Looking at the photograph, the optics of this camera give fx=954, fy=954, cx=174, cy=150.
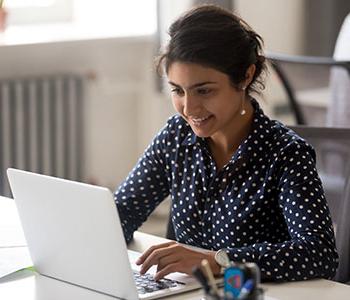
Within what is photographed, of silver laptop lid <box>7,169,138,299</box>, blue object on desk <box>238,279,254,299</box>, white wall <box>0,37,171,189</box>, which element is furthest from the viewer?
white wall <box>0,37,171,189</box>

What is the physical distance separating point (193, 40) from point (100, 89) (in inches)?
86.9

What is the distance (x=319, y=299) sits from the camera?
171cm

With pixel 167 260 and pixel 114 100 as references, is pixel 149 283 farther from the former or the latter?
pixel 114 100

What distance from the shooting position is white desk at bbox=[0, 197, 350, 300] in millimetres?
1724

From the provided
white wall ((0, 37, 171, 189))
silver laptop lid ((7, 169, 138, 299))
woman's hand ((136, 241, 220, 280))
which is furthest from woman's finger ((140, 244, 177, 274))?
white wall ((0, 37, 171, 189))

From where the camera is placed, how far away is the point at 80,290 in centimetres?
175

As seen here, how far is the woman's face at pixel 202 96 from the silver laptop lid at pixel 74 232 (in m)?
0.39

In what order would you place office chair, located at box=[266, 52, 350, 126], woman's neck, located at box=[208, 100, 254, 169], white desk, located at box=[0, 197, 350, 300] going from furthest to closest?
office chair, located at box=[266, 52, 350, 126] < woman's neck, located at box=[208, 100, 254, 169] < white desk, located at box=[0, 197, 350, 300]

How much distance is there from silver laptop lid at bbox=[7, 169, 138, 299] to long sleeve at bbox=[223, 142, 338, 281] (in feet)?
0.89

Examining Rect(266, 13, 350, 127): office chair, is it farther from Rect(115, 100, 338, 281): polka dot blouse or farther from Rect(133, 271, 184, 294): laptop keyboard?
Rect(133, 271, 184, 294): laptop keyboard

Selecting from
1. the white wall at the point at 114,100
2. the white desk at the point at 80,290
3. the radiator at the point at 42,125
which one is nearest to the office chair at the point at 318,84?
the white wall at the point at 114,100

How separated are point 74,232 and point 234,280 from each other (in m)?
0.43

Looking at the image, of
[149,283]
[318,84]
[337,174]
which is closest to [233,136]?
[337,174]

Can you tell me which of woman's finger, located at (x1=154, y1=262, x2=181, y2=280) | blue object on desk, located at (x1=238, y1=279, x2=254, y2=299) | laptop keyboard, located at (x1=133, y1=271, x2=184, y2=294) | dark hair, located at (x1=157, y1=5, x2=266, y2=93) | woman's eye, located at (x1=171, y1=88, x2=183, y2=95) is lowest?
laptop keyboard, located at (x1=133, y1=271, x2=184, y2=294)
